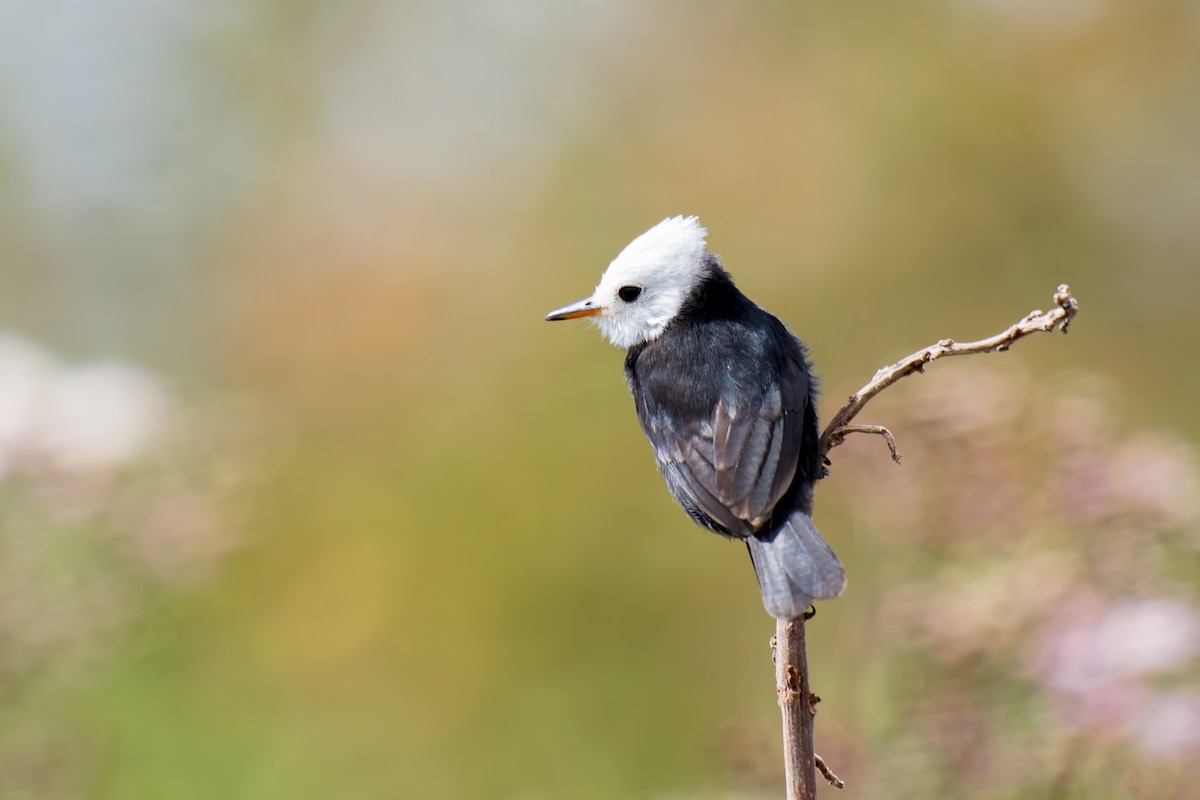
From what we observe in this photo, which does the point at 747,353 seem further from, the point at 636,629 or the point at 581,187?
the point at 581,187

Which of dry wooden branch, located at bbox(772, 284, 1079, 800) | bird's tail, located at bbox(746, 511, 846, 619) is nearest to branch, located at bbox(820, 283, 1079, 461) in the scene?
dry wooden branch, located at bbox(772, 284, 1079, 800)

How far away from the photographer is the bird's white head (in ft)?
8.80

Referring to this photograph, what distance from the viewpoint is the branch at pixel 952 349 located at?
4.87ft

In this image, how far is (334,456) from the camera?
19.4 feet

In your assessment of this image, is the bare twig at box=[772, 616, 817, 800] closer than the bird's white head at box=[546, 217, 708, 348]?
Yes

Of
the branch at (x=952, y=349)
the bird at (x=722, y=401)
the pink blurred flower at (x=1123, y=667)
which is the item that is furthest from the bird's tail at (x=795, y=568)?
the pink blurred flower at (x=1123, y=667)

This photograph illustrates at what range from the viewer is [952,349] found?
1.66 meters

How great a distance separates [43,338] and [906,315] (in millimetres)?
3889

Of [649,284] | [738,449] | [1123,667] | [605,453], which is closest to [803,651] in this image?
[738,449]

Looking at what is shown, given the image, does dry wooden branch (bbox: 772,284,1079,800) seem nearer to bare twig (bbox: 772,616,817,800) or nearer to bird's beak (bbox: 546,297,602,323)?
bare twig (bbox: 772,616,817,800)

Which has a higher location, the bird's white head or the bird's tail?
the bird's white head

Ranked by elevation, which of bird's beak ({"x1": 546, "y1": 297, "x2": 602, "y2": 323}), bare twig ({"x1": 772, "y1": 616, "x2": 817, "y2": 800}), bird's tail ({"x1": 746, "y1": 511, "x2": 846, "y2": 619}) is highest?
bird's beak ({"x1": 546, "y1": 297, "x2": 602, "y2": 323})

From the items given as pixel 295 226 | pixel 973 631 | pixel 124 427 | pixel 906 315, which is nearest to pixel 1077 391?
pixel 973 631

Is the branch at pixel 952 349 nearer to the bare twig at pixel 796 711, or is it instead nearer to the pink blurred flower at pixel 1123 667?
the bare twig at pixel 796 711
